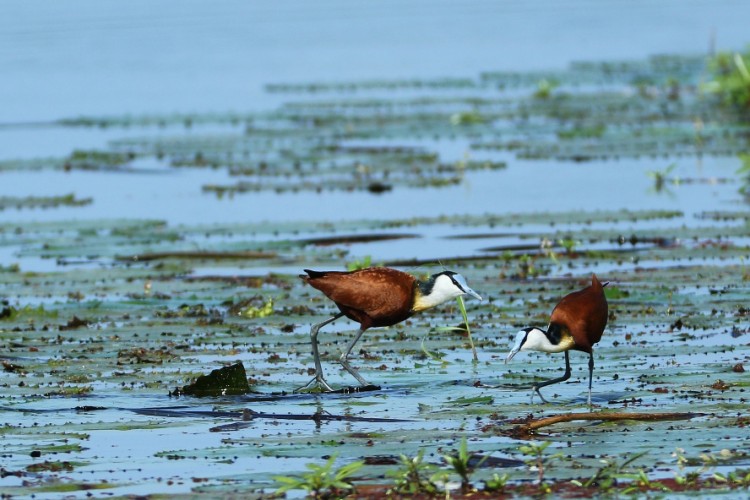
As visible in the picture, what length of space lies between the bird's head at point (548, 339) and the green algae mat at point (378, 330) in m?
0.35

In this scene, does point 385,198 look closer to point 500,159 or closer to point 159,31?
point 500,159

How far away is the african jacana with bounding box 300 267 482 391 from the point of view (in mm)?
10055

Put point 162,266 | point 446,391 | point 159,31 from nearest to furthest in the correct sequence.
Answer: point 446,391, point 162,266, point 159,31

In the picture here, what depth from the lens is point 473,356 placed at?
10836mm

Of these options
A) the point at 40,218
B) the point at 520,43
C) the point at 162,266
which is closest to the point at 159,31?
the point at 520,43

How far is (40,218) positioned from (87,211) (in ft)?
2.86

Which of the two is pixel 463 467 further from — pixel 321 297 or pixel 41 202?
pixel 41 202

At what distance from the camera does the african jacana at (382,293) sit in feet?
33.0

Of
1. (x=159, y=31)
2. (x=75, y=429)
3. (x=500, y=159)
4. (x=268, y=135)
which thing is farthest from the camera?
(x=159, y=31)

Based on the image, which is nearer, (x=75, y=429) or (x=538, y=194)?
(x=75, y=429)

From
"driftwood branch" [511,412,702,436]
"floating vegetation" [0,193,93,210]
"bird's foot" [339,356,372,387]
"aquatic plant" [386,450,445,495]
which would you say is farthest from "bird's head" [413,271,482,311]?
"floating vegetation" [0,193,93,210]

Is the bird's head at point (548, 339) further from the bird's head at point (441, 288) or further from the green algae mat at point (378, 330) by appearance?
the bird's head at point (441, 288)

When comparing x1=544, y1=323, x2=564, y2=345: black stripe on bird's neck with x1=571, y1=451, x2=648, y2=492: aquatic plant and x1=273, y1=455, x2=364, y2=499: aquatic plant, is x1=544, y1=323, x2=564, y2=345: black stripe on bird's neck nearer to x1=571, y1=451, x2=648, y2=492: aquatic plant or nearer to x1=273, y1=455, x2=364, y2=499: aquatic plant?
x1=571, y1=451, x2=648, y2=492: aquatic plant

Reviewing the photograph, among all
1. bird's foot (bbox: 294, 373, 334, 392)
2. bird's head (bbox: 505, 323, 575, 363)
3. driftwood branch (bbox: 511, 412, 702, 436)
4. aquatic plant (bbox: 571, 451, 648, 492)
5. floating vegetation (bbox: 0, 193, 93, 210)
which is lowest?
aquatic plant (bbox: 571, 451, 648, 492)
